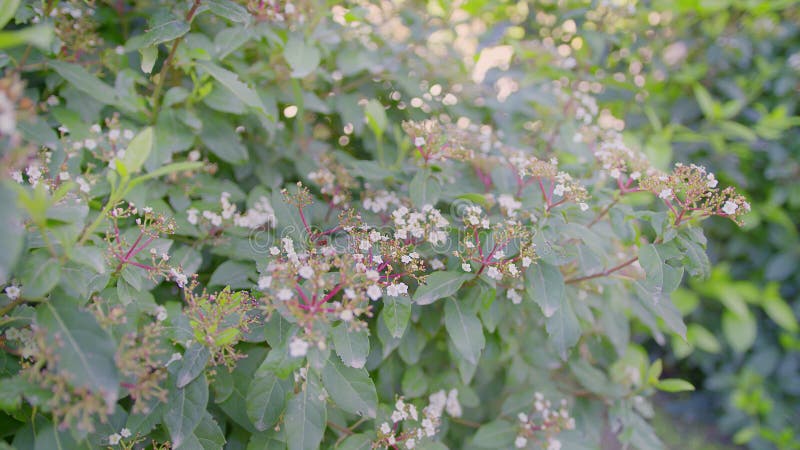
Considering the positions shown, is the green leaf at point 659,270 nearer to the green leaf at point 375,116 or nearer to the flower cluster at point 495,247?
the flower cluster at point 495,247

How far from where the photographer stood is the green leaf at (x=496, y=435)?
1.68 m

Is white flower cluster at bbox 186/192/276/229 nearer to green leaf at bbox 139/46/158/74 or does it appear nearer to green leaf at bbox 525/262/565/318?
green leaf at bbox 139/46/158/74

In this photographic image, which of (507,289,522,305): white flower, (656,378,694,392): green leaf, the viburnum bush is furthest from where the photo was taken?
(656,378,694,392): green leaf

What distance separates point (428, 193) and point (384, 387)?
639 mm

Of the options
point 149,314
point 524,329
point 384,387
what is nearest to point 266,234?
point 149,314

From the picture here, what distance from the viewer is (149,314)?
1429 mm

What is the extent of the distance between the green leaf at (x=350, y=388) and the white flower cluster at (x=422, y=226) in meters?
0.36

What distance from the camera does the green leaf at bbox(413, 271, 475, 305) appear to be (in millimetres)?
1360

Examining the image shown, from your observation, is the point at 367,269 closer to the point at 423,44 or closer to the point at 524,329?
the point at 524,329

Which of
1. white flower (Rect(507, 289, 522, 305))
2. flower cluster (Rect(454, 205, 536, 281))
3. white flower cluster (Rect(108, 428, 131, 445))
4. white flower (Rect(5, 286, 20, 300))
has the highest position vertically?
white flower (Rect(5, 286, 20, 300))

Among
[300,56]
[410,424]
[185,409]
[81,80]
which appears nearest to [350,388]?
[410,424]

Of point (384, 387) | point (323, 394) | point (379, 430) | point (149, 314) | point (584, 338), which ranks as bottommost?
point (584, 338)

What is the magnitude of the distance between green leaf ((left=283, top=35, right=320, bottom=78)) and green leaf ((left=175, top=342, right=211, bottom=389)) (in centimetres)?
83

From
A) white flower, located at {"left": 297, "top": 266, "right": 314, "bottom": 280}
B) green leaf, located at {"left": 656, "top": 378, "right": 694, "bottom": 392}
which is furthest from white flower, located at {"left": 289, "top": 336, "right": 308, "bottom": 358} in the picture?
green leaf, located at {"left": 656, "top": 378, "right": 694, "bottom": 392}
